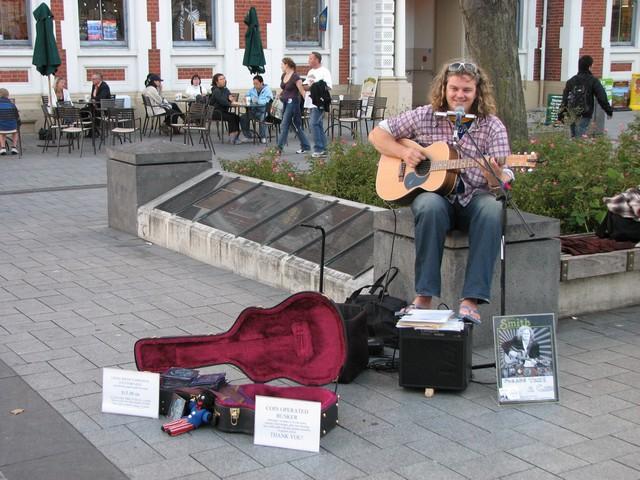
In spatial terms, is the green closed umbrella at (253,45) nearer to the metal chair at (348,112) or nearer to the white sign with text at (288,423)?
the metal chair at (348,112)

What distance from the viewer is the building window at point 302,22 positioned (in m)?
22.6

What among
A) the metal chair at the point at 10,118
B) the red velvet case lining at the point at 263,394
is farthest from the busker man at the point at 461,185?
the metal chair at the point at 10,118

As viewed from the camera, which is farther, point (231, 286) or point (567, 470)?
point (231, 286)

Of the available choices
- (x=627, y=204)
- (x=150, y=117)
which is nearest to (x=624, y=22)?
(x=150, y=117)

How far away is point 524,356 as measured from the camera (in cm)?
498

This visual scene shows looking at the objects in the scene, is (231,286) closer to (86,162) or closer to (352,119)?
(86,162)

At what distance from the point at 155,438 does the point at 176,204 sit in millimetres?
4952

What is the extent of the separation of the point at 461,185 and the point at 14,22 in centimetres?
1570

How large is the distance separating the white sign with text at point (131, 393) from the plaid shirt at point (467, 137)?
6.58 feet

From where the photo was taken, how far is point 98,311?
6852 mm

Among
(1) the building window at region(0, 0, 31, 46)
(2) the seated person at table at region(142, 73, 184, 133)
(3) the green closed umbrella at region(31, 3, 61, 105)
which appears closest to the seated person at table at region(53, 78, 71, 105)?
(3) the green closed umbrella at region(31, 3, 61, 105)

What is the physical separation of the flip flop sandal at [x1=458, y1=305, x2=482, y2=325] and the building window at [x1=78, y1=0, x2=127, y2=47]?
16.2 meters

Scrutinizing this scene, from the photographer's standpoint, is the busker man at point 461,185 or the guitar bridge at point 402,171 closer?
the busker man at point 461,185

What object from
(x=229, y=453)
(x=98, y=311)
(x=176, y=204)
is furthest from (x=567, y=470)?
(x=176, y=204)
